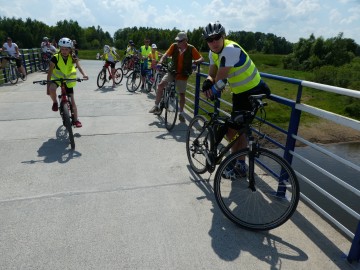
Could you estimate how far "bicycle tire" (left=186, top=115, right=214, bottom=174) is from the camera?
4.19 meters

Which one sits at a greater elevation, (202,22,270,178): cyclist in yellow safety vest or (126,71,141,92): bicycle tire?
(202,22,270,178): cyclist in yellow safety vest

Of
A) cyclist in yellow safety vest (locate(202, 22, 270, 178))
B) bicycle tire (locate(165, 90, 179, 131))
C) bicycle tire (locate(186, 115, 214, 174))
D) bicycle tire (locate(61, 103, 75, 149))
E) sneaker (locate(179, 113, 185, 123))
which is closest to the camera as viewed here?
cyclist in yellow safety vest (locate(202, 22, 270, 178))

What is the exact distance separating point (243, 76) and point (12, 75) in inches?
499

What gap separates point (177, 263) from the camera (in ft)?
8.91

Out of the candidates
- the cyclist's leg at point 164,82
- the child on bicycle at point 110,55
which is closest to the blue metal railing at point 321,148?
the cyclist's leg at point 164,82

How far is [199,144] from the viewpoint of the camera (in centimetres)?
443

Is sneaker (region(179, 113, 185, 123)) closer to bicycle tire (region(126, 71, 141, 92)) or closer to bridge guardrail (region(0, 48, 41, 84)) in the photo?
bicycle tire (region(126, 71, 141, 92))

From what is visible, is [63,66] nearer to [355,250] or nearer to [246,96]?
[246,96]

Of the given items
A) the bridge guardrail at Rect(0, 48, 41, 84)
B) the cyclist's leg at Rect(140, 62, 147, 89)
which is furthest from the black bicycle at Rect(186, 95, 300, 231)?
the bridge guardrail at Rect(0, 48, 41, 84)

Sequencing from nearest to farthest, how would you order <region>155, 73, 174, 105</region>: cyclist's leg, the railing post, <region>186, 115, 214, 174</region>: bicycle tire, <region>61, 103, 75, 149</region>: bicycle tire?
the railing post, <region>186, 115, 214, 174</region>: bicycle tire, <region>61, 103, 75, 149</region>: bicycle tire, <region>155, 73, 174, 105</region>: cyclist's leg

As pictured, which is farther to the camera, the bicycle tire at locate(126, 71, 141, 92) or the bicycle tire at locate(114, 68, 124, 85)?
the bicycle tire at locate(114, 68, 124, 85)

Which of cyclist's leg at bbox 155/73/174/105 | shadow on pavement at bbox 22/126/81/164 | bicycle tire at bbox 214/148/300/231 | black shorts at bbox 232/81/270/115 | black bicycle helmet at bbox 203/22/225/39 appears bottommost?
shadow on pavement at bbox 22/126/81/164

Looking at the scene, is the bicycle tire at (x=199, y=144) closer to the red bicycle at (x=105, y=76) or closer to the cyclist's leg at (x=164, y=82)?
the cyclist's leg at (x=164, y=82)

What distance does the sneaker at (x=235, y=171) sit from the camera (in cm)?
338
